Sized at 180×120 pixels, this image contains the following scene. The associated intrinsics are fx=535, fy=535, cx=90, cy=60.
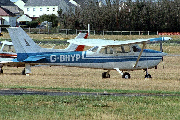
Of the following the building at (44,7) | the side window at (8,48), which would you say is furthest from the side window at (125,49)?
the building at (44,7)

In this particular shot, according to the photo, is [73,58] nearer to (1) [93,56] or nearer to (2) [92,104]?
(1) [93,56]

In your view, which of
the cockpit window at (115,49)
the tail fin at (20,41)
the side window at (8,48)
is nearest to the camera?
the tail fin at (20,41)

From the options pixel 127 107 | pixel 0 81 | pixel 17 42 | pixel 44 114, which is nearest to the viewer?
pixel 44 114

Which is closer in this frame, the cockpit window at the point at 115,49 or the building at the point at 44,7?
the cockpit window at the point at 115,49

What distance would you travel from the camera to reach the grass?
15578 millimetres

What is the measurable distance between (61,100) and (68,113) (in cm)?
271

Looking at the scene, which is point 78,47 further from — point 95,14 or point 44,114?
point 95,14

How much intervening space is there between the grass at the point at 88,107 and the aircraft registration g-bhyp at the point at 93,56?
9.00 metres

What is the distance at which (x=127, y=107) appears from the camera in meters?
17.3

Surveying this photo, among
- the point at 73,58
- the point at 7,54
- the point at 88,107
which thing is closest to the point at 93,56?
the point at 73,58

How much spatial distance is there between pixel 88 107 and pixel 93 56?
11.7m

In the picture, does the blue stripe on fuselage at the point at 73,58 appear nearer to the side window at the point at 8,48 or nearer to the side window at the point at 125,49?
the side window at the point at 125,49

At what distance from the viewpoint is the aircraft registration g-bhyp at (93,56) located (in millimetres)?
28531

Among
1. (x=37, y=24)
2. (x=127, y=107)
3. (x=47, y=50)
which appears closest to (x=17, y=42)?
(x=47, y=50)
